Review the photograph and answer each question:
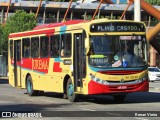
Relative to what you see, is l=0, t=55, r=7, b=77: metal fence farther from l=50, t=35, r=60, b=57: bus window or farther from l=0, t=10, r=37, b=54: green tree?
l=50, t=35, r=60, b=57: bus window

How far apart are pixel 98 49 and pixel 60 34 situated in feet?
10.3

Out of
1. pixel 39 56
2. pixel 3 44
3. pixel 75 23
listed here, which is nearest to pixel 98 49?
pixel 75 23

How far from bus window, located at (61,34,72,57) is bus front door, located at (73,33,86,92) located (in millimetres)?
558

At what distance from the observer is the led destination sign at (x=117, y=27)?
62.0ft

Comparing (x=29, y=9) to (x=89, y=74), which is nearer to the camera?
(x=89, y=74)

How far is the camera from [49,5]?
9519 cm

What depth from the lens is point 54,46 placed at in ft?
71.5

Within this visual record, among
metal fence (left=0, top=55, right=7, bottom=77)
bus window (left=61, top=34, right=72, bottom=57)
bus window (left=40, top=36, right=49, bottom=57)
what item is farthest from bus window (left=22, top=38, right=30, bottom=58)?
metal fence (left=0, top=55, right=7, bottom=77)

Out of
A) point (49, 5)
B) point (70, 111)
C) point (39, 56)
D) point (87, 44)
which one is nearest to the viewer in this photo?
point (70, 111)

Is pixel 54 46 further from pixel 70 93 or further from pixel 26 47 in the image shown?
pixel 26 47

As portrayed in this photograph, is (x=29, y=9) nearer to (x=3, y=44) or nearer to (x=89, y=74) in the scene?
(x=3, y=44)

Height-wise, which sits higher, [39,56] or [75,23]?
[75,23]

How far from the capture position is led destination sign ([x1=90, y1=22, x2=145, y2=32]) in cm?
1889

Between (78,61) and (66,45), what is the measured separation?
131cm
